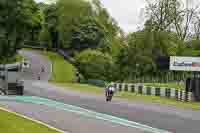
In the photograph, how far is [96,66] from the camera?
69688mm

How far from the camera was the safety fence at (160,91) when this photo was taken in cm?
3622

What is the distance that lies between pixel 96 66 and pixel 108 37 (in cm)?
2578

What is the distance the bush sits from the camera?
6921 cm

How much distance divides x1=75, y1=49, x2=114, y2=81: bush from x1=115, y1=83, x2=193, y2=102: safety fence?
18.3 metres

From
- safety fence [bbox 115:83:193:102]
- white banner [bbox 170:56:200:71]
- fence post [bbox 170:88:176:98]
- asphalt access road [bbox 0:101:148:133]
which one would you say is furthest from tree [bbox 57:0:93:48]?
asphalt access road [bbox 0:101:148:133]

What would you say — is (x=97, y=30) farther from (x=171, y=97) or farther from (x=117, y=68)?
(x=171, y=97)

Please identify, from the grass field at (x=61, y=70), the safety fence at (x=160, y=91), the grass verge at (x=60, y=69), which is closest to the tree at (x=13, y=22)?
the safety fence at (x=160, y=91)

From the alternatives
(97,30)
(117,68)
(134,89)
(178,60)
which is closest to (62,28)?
(97,30)

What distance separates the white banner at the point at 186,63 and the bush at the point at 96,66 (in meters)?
29.3

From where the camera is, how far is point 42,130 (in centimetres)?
1544

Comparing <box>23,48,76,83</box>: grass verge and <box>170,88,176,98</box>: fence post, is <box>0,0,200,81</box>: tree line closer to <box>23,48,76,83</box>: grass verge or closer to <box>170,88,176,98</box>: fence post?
<box>23,48,76,83</box>: grass verge

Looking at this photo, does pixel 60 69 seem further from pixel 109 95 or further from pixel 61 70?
pixel 109 95

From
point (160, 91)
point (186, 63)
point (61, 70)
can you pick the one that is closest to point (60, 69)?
point (61, 70)

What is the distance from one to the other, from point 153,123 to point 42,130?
603 centimetres
